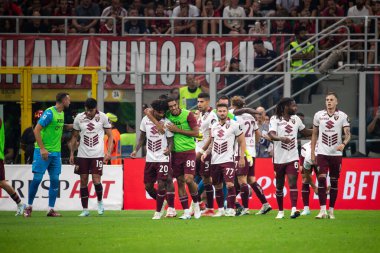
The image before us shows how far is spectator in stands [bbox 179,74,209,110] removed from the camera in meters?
25.8

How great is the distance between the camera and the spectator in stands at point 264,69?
2584 centimetres

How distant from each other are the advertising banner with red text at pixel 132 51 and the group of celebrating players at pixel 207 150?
5130 millimetres

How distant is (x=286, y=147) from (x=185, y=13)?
951 cm

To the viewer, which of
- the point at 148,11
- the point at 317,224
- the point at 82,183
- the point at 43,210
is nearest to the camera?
the point at 317,224

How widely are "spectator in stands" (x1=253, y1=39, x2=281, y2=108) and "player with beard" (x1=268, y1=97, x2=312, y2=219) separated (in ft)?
16.1

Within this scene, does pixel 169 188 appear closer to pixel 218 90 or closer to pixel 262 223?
pixel 262 223

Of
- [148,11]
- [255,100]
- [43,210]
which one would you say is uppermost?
[148,11]

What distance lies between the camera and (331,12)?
29.2 metres

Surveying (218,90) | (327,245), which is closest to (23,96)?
(218,90)

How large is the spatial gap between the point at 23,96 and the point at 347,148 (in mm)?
7944

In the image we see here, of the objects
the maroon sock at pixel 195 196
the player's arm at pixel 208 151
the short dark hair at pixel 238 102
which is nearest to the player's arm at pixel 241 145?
the player's arm at pixel 208 151

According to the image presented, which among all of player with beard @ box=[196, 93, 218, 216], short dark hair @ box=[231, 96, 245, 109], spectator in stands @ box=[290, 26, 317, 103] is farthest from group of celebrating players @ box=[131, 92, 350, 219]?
spectator in stands @ box=[290, 26, 317, 103]

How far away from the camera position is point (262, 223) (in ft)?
64.2

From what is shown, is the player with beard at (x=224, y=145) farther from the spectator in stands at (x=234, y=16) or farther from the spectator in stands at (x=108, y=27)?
the spectator in stands at (x=108, y=27)
